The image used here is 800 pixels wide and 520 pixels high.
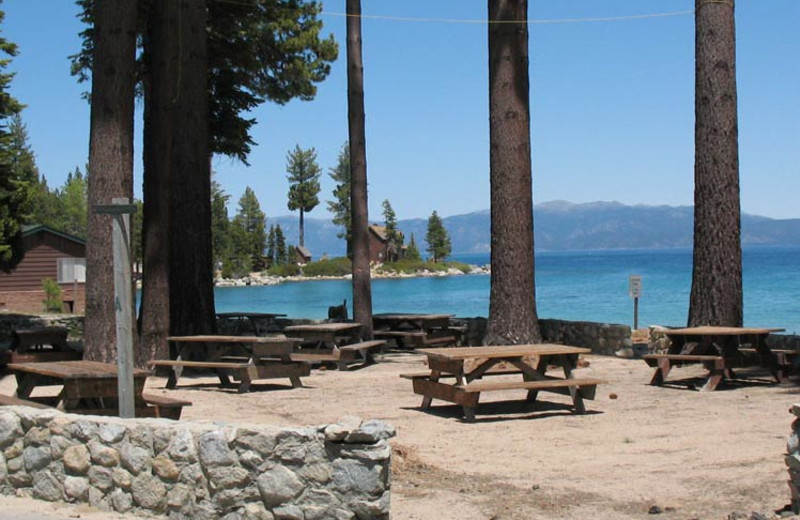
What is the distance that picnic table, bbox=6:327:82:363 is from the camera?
1625cm

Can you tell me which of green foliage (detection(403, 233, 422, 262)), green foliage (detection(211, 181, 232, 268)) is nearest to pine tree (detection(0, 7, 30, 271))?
green foliage (detection(211, 181, 232, 268))

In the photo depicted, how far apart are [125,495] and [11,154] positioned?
2143 cm

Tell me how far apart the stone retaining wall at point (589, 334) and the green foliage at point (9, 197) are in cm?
1238

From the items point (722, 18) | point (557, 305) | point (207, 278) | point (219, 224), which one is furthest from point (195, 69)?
point (219, 224)

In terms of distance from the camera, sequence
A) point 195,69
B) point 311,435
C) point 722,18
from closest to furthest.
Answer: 1. point 311,435
2. point 722,18
3. point 195,69

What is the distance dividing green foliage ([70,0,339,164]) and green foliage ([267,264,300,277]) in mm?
100698

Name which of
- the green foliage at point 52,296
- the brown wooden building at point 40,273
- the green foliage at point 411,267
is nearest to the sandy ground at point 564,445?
the green foliage at point 52,296

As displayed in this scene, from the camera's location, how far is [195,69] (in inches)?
688

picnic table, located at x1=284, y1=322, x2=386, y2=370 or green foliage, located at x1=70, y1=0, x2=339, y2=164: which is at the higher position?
green foliage, located at x1=70, y1=0, x2=339, y2=164

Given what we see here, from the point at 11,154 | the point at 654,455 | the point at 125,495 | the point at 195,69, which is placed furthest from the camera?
the point at 11,154

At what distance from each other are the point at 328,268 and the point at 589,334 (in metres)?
112

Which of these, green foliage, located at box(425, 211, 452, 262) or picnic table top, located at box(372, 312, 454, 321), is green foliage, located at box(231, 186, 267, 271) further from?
picnic table top, located at box(372, 312, 454, 321)

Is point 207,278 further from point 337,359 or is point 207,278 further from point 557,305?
point 557,305

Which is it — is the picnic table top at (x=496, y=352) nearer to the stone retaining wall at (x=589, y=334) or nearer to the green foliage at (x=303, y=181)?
the stone retaining wall at (x=589, y=334)
